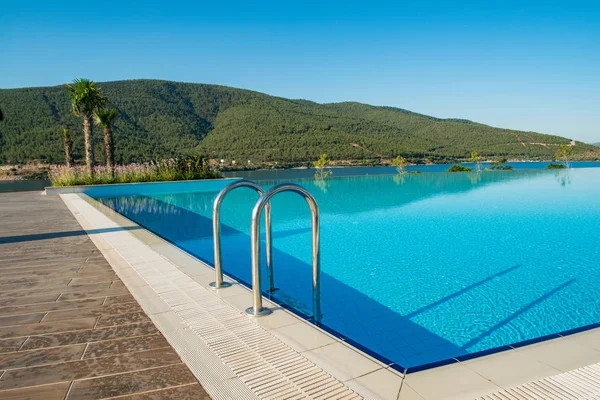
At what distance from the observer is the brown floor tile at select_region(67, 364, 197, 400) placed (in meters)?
1.59

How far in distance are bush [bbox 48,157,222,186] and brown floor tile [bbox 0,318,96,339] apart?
12.9 metres

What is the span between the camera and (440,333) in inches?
133

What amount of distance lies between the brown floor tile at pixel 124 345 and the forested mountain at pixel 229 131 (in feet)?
119

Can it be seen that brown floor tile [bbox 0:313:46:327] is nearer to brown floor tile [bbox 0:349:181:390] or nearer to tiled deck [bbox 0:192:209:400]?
tiled deck [bbox 0:192:209:400]

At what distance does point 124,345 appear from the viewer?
2031 mm

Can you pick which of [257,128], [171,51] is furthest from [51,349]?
[257,128]

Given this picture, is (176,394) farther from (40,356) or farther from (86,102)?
(86,102)

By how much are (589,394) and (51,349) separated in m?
2.47

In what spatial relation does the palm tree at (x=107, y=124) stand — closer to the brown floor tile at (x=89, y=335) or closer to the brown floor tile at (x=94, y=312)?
the brown floor tile at (x=94, y=312)

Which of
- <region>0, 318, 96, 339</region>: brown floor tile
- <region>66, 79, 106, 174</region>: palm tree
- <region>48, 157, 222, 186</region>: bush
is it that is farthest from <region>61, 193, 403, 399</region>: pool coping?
<region>66, 79, 106, 174</region>: palm tree

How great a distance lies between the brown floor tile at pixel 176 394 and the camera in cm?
155

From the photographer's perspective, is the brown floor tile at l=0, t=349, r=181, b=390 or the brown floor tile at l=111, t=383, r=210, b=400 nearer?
the brown floor tile at l=111, t=383, r=210, b=400

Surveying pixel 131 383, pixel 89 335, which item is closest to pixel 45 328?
pixel 89 335

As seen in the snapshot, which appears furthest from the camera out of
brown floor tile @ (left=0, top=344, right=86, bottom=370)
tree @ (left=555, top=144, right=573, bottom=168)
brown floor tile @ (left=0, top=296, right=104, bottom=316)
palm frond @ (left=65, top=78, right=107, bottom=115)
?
tree @ (left=555, top=144, right=573, bottom=168)
